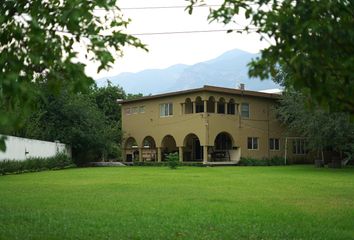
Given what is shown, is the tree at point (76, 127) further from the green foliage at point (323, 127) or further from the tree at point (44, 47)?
the tree at point (44, 47)

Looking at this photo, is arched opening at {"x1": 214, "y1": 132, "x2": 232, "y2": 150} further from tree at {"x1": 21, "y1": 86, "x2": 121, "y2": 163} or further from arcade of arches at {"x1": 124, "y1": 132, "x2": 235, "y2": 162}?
tree at {"x1": 21, "y1": 86, "x2": 121, "y2": 163}

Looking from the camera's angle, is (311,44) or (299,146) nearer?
(311,44)

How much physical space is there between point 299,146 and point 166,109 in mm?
13505

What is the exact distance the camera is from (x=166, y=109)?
4928 centimetres

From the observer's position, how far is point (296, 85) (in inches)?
211

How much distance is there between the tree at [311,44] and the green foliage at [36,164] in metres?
28.4

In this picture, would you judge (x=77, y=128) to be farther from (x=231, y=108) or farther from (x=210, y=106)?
(x=231, y=108)

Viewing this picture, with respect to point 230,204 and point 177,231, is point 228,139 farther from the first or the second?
point 177,231

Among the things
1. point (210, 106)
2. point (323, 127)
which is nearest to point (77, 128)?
point (210, 106)

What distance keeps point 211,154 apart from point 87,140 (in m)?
11.4

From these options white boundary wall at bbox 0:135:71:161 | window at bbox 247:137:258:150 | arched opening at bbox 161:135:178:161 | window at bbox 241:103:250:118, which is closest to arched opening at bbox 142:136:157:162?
arched opening at bbox 161:135:178:161

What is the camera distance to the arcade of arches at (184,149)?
47438mm

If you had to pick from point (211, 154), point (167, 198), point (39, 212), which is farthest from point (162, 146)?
point (39, 212)

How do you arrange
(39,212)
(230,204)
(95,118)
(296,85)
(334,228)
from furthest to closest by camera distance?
(95,118)
(230,204)
(39,212)
(334,228)
(296,85)
